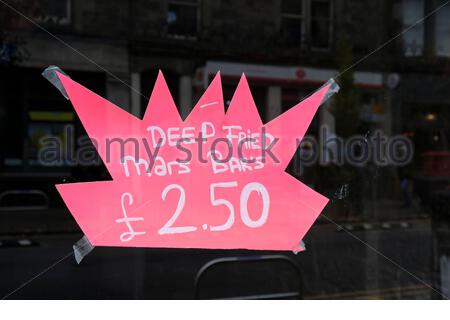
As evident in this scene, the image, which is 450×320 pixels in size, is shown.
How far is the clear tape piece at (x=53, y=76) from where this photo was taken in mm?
2342

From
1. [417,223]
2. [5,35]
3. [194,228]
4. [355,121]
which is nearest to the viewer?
[5,35]

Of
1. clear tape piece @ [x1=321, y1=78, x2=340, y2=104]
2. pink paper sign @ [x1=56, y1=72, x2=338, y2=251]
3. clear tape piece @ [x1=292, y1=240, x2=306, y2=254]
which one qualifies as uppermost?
clear tape piece @ [x1=321, y1=78, x2=340, y2=104]

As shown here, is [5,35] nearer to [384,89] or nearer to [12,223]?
[12,223]

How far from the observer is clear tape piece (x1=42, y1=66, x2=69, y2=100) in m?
2.34

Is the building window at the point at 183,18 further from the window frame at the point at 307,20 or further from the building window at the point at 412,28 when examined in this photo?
the building window at the point at 412,28

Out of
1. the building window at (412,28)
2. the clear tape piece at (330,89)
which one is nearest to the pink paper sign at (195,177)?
the clear tape piece at (330,89)

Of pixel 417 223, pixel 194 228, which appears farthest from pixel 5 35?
pixel 417 223

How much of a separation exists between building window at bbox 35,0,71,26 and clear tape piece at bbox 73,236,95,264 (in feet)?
3.36

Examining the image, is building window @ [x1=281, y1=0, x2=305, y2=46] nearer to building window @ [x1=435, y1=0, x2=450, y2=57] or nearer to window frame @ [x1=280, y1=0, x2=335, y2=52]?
window frame @ [x1=280, y1=0, x2=335, y2=52]

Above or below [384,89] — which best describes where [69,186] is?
below

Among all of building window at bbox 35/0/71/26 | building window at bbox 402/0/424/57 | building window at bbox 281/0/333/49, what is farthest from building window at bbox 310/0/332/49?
building window at bbox 35/0/71/26

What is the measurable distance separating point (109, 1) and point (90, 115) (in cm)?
55

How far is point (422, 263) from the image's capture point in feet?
9.57

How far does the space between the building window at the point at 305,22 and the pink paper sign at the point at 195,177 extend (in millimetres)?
262
